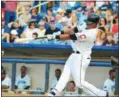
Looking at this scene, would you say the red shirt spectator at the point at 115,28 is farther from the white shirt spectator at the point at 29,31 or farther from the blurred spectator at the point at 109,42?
the white shirt spectator at the point at 29,31

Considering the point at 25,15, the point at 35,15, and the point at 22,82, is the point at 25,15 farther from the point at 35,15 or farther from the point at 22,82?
the point at 22,82

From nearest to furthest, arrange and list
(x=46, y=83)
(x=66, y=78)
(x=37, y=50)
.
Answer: (x=66, y=78) < (x=46, y=83) < (x=37, y=50)

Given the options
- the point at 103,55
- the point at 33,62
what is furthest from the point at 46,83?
the point at 103,55

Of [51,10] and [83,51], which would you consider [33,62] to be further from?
[83,51]

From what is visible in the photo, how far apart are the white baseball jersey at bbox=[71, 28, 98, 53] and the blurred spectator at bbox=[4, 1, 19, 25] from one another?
12.7ft

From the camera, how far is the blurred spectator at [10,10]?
31.5 feet

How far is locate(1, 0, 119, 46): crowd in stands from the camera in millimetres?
8961

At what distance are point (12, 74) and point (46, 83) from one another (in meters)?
0.86

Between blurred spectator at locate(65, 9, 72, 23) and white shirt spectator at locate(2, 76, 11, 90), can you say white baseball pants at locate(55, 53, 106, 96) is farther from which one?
blurred spectator at locate(65, 9, 72, 23)

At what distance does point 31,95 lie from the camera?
734cm

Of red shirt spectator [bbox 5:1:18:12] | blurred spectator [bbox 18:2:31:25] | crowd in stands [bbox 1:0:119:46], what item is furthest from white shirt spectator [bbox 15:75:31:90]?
red shirt spectator [bbox 5:1:18:12]

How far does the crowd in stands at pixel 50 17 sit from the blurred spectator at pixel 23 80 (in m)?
0.83

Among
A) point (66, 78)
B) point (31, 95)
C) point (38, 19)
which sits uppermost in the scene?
point (38, 19)

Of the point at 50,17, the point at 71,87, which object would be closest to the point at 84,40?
the point at 71,87
